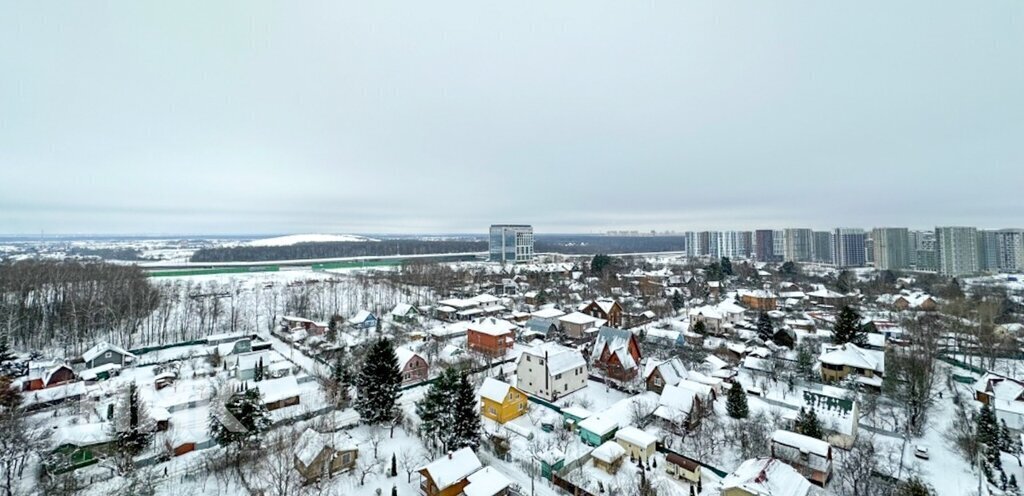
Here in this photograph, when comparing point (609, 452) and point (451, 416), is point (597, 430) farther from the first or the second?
point (451, 416)

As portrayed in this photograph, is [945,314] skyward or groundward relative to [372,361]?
groundward

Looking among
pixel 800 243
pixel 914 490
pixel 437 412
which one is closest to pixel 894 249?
pixel 800 243

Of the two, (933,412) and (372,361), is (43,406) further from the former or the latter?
(933,412)

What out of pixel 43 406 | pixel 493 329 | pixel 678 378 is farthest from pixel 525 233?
pixel 43 406

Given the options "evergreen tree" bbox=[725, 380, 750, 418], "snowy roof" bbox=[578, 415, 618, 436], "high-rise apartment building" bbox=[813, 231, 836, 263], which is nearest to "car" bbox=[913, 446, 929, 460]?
"evergreen tree" bbox=[725, 380, 750, 418]

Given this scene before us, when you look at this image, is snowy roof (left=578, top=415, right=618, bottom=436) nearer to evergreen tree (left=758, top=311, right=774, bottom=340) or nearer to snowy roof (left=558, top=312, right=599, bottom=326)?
snowy roof (left=558, top=312, right=599, bottom=326)

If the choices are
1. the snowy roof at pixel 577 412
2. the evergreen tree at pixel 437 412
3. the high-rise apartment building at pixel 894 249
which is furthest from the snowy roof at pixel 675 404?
the high-rise apartment building at pixel 894 249
